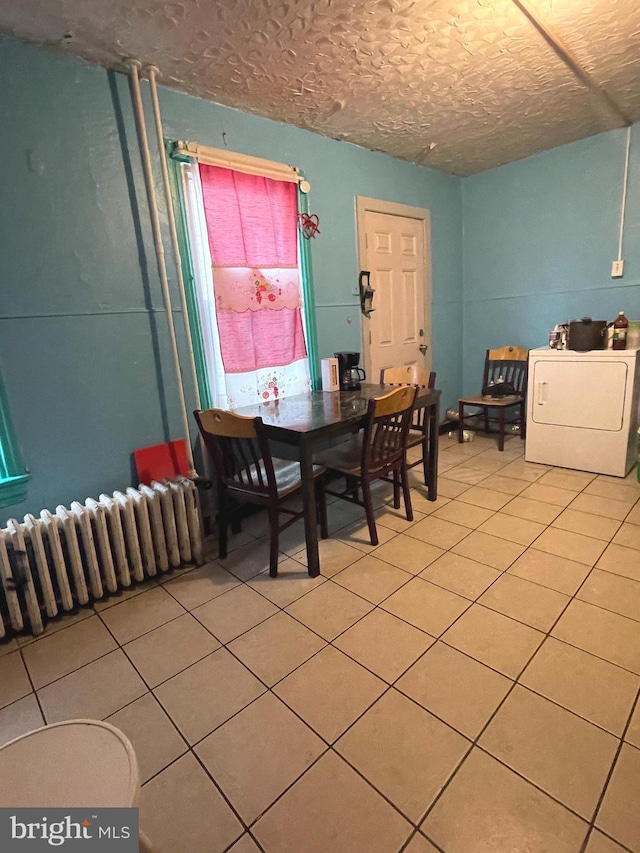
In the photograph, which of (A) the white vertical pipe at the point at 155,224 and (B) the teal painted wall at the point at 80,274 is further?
(A) the white vertical pipe at the point at 155,224

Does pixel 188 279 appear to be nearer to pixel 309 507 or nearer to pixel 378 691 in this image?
pixel 309 507

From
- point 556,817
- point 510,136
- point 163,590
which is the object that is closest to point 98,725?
point 556,817

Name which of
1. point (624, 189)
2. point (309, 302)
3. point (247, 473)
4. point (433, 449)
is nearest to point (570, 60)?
point (624, 189)

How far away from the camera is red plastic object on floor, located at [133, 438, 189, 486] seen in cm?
237

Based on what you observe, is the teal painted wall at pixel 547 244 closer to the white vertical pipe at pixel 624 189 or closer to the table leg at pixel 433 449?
the white vertical pipe at pixel 624 189

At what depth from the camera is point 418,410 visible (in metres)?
2.97

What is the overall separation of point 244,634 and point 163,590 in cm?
58

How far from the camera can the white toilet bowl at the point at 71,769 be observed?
2.56 feet

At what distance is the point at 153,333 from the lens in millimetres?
2355

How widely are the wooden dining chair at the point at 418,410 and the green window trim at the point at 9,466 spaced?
2.06 m

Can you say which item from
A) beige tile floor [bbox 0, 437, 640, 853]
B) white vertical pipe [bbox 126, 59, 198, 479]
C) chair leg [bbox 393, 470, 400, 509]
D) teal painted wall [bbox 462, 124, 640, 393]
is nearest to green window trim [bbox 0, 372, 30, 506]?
beige tile floor [bbox 0, 437, 640, 853]

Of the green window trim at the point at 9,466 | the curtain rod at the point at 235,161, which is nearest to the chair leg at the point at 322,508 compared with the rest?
the green window trim at the point at 9,466

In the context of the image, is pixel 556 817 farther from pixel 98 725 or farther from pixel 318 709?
pixel 98 725

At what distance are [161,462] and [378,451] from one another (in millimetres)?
1228
